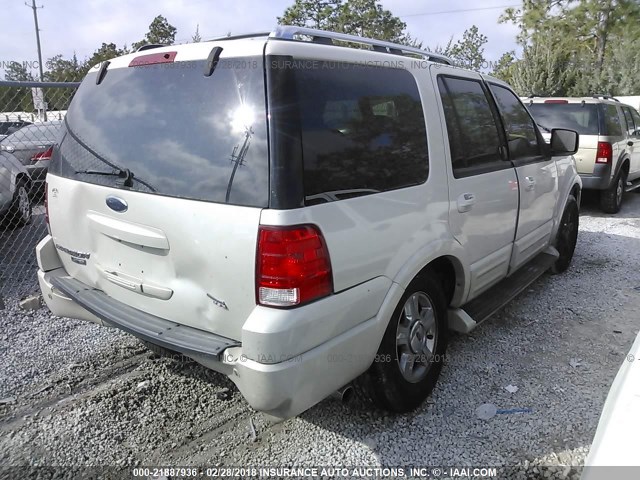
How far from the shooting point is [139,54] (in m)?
2.61

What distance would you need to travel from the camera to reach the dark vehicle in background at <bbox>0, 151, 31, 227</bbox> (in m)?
5.80

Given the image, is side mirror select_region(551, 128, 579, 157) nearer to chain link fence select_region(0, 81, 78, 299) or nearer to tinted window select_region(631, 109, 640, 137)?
chain link fence select_region(0, 81, 78, 299)

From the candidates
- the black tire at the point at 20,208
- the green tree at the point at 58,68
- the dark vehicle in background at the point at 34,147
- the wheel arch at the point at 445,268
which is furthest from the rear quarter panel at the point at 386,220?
the green tree at the point at 58,68

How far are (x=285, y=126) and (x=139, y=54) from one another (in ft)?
3.74

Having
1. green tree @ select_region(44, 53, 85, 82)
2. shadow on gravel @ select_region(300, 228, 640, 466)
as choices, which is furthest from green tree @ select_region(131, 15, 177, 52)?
shadow on gravel @ select_region(300, 228, 640, 466)

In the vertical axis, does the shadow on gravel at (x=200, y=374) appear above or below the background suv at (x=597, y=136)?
below

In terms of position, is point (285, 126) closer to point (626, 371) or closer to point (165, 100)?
point (165, 100)

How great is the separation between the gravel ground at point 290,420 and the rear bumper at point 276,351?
1.98 ft

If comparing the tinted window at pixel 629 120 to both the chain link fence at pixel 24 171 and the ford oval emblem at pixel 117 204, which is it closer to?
the chain link fence at pixel 24 171

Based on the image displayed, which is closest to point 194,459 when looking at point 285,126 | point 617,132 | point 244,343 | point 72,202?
point 244,343

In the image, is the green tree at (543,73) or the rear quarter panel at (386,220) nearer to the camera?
the rear quarter panel at (386,220)

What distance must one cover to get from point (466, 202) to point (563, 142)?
2024 mm

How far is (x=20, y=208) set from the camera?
20.7 feet

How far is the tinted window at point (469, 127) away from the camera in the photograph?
302 centimetres
